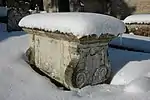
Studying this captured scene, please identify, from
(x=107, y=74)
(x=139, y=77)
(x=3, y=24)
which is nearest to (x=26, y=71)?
(x=107, y=74)

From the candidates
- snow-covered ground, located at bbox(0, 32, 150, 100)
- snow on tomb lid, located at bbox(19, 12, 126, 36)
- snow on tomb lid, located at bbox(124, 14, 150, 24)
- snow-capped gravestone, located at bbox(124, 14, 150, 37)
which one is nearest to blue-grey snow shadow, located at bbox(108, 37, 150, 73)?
snow-covered ground, located at bbox(0, 32, 150, 100)

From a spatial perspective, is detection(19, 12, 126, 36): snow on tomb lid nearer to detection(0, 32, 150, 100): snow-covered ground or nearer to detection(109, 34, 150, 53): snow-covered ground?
detection(0, 32, 150, 100): snow-covered ground

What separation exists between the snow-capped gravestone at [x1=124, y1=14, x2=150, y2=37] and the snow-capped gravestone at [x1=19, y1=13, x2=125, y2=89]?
19.3 ft

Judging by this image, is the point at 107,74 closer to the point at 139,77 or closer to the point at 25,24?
the point at 139,77

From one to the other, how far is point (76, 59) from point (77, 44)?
9.3 inches

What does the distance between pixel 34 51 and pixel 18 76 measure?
2.45 ft

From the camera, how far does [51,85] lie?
14.5 ft

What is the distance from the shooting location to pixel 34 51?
5.27m

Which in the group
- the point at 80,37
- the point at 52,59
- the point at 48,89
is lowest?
the point at 48,89

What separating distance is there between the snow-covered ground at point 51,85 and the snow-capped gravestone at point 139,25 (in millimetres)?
4612

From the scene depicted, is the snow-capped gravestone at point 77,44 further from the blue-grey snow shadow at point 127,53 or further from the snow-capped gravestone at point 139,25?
the snow-capped gravestone at point 139,25

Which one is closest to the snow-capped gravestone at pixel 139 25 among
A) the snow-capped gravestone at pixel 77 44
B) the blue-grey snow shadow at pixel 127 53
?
the blue-grey snow shadow at pixel 127 53

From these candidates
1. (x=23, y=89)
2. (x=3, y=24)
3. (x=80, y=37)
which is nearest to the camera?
(x=80, y=37)

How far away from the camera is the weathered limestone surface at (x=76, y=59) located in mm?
4082
